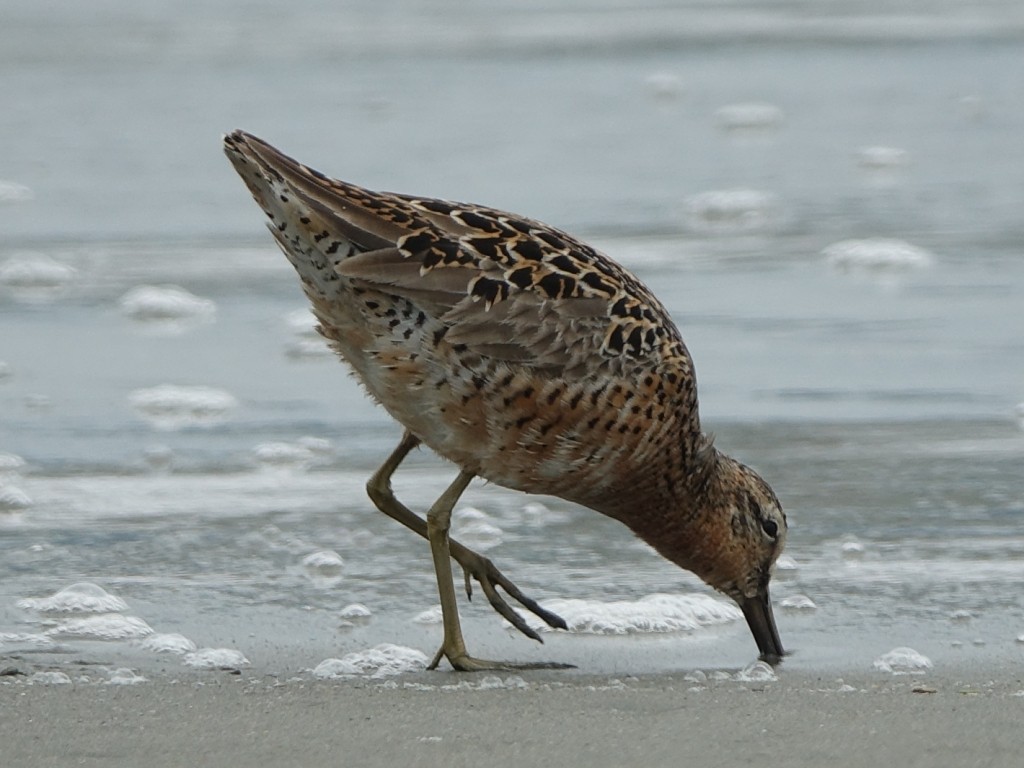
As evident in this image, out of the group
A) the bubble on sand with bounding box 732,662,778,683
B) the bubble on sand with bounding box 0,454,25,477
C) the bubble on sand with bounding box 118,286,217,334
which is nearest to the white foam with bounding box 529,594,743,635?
the bubble on sand with bounding box 732,662,778,683

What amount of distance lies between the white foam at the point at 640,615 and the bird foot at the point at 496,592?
2.3 inches

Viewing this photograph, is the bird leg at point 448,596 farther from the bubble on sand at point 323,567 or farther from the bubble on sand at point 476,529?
the bubble on sand at point 476,529

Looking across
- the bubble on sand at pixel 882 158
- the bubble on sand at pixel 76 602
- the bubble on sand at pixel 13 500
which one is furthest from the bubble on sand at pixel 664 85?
the bubble on sand at pixel 76 602

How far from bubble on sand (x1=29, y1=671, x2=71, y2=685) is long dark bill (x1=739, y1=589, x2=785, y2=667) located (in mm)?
1493

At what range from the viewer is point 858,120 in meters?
11.3

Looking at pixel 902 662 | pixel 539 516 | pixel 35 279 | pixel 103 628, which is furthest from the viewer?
pixel 35 279

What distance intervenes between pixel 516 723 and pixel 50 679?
0.98m

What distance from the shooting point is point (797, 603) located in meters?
4.99

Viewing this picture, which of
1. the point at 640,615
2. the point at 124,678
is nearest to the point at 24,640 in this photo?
the point at 124,678

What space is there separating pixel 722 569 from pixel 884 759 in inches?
57.4

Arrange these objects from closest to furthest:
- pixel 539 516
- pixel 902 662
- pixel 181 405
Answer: pixel 902 662
pixel 539 516
pixel 181 405

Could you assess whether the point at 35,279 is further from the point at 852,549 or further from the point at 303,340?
the point at 852,549

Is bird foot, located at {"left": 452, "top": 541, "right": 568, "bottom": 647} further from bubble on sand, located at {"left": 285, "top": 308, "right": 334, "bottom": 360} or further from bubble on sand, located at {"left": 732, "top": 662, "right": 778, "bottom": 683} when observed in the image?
bubble on sand, located at {"left": 285, "top": 308, "right": 334, "bottom": 360}

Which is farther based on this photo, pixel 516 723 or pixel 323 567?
pixel 323 567
